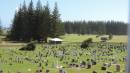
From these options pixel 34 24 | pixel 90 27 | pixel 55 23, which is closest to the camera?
pixel 34 24

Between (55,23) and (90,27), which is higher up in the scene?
(55,23)

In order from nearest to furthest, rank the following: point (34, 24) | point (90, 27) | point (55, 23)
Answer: point (34, 24), point (55, 23), point (90, 27)

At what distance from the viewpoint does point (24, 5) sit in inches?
1939

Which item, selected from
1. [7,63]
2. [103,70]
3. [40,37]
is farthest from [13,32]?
[103,70]

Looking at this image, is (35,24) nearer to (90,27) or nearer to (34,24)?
(34,24)

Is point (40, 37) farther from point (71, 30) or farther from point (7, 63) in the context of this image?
point (71, 30)

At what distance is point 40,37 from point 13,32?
5.09 meters

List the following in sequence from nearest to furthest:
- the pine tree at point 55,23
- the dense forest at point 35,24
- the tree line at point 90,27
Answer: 1. the dense forest at point 35,24
2. the pine tree at point 55,23
3. the tree line at point 90,27

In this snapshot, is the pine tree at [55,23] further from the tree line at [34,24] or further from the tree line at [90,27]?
the tree line at [90,27]

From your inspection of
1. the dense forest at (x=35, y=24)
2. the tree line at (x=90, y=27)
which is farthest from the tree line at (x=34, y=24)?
the tree line at (x=90, y=27)

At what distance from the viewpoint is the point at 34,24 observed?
47750 millimetres

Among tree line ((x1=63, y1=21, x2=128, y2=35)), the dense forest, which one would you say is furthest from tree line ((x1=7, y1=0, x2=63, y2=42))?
tree line ((x1=63, y1=21, x2=128, y2=35))

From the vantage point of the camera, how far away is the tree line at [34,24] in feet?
154

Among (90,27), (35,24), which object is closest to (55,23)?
(35,24)
